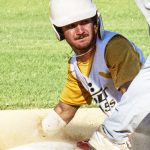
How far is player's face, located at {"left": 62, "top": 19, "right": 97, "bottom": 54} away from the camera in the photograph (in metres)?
4.45

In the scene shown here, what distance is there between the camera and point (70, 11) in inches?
176

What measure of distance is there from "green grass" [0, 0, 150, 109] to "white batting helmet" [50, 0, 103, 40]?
190 cm

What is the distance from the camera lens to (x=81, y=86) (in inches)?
195

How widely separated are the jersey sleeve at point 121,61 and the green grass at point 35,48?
6.72ft

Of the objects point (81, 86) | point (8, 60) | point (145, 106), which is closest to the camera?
point (145, 106)

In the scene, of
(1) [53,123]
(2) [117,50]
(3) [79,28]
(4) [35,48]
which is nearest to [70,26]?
(3) [79,28]

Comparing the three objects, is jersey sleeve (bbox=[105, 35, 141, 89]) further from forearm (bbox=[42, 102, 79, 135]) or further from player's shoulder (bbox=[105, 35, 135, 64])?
forearm (bbox=[42, 102, 79, 135])

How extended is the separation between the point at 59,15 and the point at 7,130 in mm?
1617

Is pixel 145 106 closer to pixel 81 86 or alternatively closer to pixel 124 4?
pixel 81 86

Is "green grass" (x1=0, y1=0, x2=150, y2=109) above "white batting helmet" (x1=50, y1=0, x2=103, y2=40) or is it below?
below

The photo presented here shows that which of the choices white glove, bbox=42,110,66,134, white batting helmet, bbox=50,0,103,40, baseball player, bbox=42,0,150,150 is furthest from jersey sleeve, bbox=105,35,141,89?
white glove, bbox=42,110,66,134

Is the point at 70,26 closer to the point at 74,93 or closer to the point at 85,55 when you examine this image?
the point at 85,55

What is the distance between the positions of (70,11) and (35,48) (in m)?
5.45

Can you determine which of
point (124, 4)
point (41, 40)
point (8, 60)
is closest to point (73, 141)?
point (8, 60)
